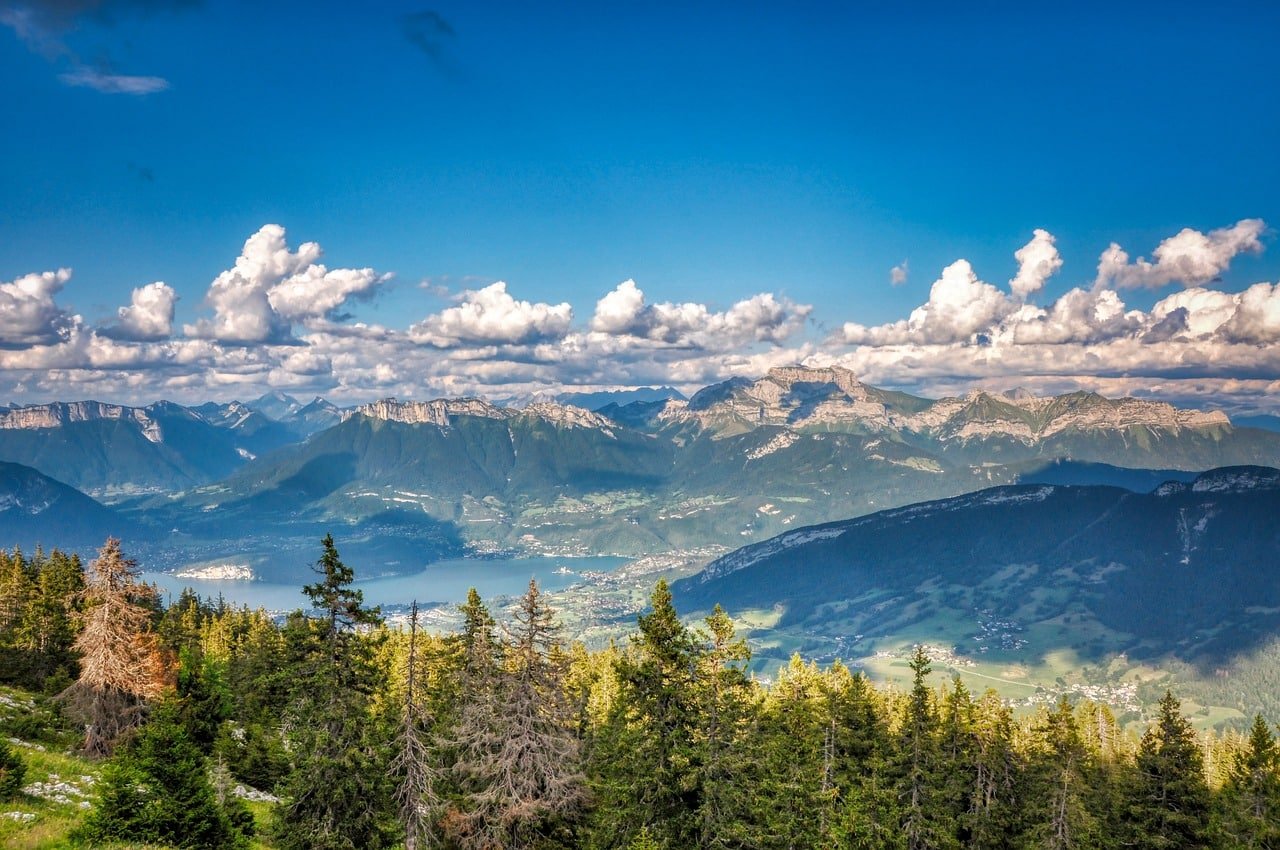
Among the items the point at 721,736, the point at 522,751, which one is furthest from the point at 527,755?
the point at 721,736

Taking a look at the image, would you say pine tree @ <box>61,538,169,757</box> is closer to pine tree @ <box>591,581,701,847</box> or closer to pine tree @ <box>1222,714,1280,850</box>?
pine tree @ <box>591,581,701,847</box>

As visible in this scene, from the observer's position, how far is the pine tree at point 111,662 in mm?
40500

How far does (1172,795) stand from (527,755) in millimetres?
42701

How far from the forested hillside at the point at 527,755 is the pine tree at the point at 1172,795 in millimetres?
144

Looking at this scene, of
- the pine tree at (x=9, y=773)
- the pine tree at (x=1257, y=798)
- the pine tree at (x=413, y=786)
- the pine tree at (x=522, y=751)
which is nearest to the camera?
the pine tree at (x=9, y=773)

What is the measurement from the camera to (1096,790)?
56.5 m

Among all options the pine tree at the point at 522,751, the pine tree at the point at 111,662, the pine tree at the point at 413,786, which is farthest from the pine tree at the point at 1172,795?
the pine tree at the point at 111,662

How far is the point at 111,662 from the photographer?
40750 mm

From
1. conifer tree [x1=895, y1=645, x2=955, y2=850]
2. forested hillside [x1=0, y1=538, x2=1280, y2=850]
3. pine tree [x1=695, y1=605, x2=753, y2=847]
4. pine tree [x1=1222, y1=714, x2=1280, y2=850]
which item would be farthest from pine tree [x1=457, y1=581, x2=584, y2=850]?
pine tree [x1=1222, y1=714, x2=1280, y2=850]

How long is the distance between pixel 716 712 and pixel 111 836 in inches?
785

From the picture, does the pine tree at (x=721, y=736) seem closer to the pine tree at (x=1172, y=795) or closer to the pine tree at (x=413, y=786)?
the pine tree at (x=413, y=786)

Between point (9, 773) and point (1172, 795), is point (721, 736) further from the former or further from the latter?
point (1172, 795)

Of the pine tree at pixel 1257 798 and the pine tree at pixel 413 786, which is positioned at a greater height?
the pine tree at pixel 413 786

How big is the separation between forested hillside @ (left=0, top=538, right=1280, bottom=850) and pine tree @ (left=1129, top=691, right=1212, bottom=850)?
0.47 ft
